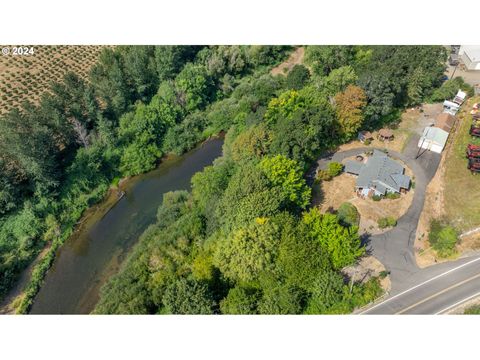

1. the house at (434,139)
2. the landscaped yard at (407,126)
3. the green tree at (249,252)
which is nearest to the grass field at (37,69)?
the green tree at (249,252)

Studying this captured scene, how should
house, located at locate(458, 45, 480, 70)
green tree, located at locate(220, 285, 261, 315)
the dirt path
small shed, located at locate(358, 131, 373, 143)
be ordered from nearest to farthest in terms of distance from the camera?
green tree, located at locate(220, 285, 261, 315)
small shed, located at locate(358, 131, 373, 143)
house, located at locate(458, 45, 480, 70)
the dirt path

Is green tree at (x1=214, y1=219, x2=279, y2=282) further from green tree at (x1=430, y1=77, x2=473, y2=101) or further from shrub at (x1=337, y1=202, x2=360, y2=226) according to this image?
green tree at (x1=430, y1=77, x2=473, y2=101)

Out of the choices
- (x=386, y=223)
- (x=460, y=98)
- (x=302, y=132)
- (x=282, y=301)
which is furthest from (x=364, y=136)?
(x=282, y=301)

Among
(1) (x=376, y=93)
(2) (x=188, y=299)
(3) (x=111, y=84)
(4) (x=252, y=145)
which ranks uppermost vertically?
(3) (x=111, y=84)

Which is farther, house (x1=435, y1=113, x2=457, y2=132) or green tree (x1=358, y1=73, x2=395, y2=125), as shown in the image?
house (x1=435, y1=113, x2=457, y2=132)

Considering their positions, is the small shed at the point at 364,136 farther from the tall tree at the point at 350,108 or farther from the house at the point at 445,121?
the house at the point at 445,121

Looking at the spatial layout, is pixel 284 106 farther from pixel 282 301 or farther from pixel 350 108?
pixel 282 301

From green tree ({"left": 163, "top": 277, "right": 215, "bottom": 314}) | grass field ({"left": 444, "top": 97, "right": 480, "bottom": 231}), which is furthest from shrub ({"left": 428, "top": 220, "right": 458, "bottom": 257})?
green tree ({"left": 163, "top": 277, "right": 215, "bottom": 314})
